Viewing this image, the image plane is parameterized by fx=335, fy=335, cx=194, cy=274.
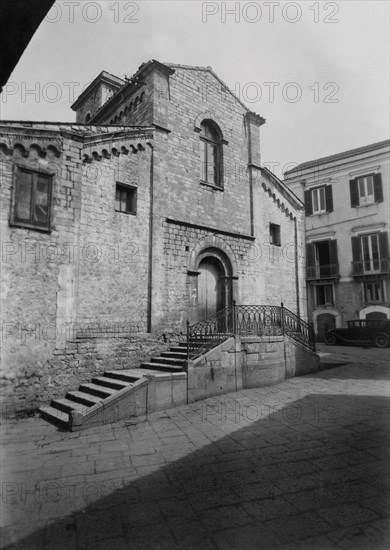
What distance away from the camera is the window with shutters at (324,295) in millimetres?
24250

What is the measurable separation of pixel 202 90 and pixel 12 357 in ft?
37.1

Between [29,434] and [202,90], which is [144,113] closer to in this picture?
[202,90]

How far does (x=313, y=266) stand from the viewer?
25031mm

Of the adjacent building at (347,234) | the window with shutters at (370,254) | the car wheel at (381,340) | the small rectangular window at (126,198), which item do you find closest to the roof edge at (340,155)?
the adjacent building at (347,234)

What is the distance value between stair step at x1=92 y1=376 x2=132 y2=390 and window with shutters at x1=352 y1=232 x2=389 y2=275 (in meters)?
19.0

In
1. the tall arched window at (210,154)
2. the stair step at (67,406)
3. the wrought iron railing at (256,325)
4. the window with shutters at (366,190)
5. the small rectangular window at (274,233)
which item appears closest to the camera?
the stair step at (67,406)

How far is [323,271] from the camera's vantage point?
24.5m

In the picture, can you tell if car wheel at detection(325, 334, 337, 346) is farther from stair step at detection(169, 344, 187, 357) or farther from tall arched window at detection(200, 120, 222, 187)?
stair step at detection(169, 344, 187, 357)

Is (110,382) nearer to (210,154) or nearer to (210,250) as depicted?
(210,250)

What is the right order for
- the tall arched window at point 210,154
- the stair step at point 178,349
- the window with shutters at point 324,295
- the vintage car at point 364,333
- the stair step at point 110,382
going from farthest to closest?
the window with shutters at point 324,295 → the vintage car at point 364,333 → the tall arched window at point 210,154 → the stair step at point 178,349 → the stair step at point 110,382

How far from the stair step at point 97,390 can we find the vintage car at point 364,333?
1733 cm

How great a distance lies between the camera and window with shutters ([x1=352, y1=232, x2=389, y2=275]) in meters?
21.2

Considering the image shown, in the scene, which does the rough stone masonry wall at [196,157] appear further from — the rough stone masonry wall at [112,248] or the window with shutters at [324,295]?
the window with shutters at [324,295]

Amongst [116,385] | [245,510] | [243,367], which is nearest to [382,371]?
[243,367]
